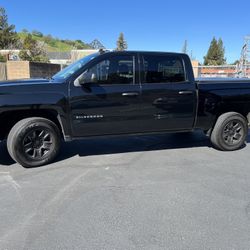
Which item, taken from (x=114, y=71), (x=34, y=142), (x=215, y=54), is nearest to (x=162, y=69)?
(x=114, y=71)

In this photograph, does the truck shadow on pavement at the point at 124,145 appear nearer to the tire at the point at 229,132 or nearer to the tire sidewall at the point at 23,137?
the tire sidewall at the point at 23,137

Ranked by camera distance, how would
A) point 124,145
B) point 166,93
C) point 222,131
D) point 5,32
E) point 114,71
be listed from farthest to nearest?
point 5,32, point 124,145, point 222,131, point 166,93, point 114,71

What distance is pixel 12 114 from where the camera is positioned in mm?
5445

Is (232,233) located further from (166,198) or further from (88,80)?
(88,80)

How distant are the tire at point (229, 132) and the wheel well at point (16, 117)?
10.1ft

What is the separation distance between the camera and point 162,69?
6113 mm

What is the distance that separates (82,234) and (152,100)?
10.2 feet

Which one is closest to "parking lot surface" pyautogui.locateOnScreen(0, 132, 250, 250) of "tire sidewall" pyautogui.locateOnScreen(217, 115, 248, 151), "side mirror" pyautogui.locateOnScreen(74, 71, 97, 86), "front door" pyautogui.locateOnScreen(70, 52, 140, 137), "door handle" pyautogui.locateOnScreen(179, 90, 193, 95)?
"tire sidewall" pyautogui.locateOnScreen(217, 115, 248, 151)

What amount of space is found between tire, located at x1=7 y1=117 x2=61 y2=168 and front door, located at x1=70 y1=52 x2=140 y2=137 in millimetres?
395

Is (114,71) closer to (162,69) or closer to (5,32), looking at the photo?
(162,69)

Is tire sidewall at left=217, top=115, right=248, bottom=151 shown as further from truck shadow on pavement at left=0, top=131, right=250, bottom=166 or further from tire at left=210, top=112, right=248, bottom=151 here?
truck shadow on pavement at left=0, top=131, right=250, bottom=166

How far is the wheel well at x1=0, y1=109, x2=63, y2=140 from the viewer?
546 cm

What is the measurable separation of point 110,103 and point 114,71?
568 mm

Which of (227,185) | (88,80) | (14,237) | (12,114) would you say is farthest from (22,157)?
(227,185)
